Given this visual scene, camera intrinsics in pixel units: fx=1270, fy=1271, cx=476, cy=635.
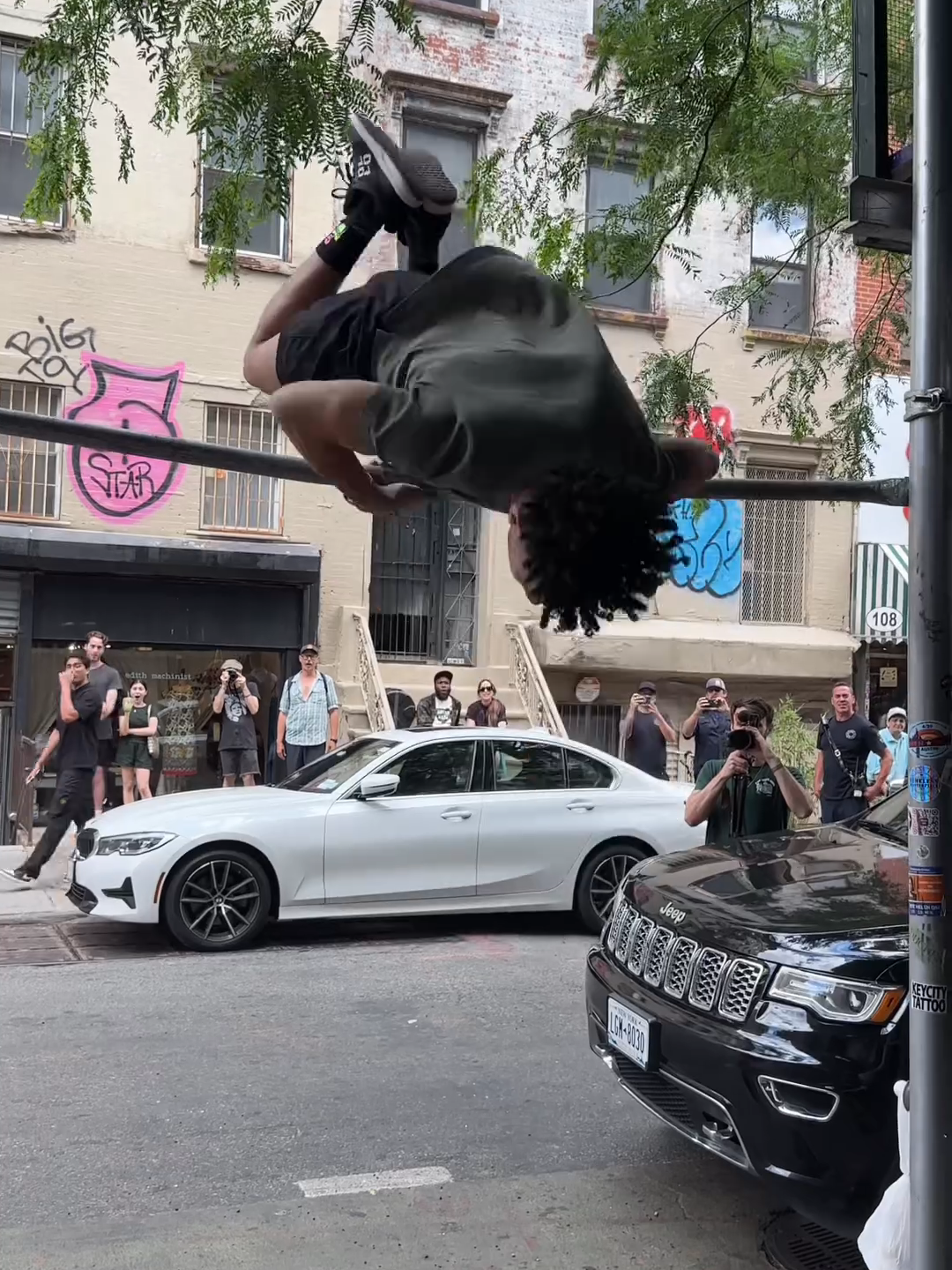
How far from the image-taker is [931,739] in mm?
3051

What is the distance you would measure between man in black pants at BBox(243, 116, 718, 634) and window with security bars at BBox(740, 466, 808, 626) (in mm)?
13375

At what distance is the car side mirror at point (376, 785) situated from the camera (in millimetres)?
8359

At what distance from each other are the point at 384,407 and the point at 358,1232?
116 inches

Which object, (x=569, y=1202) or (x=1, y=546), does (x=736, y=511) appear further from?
(x=569, y=1202)

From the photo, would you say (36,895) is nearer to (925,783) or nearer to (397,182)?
Answer: (925,783)

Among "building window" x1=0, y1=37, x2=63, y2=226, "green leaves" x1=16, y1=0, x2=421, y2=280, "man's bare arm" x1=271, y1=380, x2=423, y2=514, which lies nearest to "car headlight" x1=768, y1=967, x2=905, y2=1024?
"man's bare arm" x1=271, y1=380, x2=423, y2=514

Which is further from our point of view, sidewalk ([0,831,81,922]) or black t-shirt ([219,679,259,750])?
black t-shirt ([219,679,259,750])

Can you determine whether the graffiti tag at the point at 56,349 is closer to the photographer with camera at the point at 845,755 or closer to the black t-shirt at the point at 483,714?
the black t-shirt at the point at 483,714

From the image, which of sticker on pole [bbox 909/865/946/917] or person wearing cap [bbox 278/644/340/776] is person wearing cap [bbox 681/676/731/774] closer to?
person wearing cap [bbox 278/644/340/776]

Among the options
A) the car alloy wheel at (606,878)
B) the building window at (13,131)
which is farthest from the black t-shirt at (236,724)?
the building window at (13,131)

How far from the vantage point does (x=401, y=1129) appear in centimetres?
496

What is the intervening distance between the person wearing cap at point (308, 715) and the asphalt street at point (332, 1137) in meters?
4.53

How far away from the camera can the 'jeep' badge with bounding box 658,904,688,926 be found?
4.33 metres

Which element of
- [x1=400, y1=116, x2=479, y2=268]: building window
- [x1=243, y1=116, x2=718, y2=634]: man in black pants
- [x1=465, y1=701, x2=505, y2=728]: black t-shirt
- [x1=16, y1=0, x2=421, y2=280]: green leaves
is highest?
[x1=400, y1=116, x2=479, y2=268]: building window
